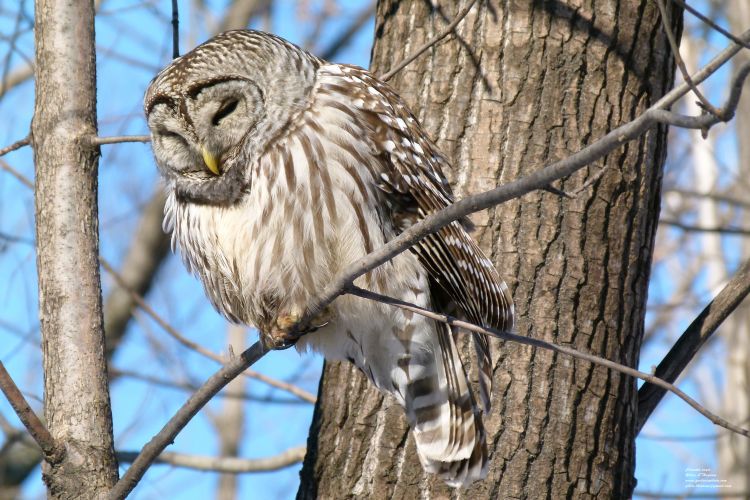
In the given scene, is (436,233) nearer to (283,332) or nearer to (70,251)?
(283,332)

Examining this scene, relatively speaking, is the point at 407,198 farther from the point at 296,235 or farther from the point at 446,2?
the point at 446,2

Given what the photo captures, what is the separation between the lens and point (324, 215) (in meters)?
3.21

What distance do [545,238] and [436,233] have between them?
45cm

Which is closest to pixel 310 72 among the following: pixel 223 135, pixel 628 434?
pixel 223 135

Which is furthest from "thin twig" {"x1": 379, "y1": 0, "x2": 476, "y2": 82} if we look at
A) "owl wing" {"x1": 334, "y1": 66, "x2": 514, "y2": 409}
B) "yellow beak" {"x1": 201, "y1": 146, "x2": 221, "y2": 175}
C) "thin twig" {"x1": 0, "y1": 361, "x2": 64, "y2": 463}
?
"thin twig" {"x1": 0, "y1": 361, "x2": 64, "y2": 463}

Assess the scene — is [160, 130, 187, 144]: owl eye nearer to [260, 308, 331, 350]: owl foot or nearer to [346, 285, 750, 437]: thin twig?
[260, 308, 331, 350]: owl foot

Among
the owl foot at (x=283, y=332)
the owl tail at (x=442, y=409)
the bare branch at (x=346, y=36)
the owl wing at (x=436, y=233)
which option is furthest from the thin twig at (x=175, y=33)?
the bare branch at (x=346, y=36)

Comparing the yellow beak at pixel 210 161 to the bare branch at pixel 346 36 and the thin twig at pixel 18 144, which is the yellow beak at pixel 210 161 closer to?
the thin twig at pixel 18 144

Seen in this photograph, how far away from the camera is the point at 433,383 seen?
3689 mm

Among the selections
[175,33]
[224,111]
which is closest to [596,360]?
[224,111]

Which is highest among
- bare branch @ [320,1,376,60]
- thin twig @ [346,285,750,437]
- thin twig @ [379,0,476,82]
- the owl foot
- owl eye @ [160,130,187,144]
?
bare branch @ [320,1,376,60]

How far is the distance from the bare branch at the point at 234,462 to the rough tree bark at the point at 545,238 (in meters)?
1.16

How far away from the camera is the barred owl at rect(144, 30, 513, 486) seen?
128 inches

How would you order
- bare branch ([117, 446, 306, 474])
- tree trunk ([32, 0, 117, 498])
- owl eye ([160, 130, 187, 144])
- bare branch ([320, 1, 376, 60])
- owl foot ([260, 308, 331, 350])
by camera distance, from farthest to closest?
bare branch ([320, 1, 376, 60]), bare branch ([117, 446, 306, 474]), owl eye ([160, 130, 187, 144]), owl foot ([260, 308, 331, 350]), tree trunk ([32, 0, 117, 498])
